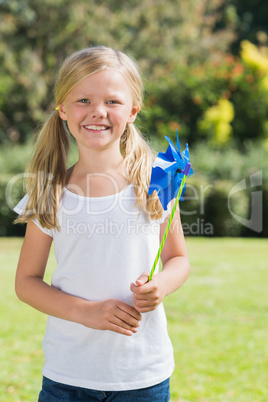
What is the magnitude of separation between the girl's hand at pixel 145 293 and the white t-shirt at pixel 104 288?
4.5 inches

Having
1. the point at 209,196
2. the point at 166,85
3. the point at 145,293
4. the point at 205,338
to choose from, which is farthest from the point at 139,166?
the point at 166,85

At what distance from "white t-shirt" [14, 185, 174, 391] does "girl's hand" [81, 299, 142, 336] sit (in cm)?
9

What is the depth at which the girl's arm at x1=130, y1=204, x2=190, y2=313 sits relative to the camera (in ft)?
5.30

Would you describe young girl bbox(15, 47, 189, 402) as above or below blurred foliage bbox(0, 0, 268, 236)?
below

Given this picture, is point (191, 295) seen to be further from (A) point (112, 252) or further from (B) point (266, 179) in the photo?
(B) point (266, 179)

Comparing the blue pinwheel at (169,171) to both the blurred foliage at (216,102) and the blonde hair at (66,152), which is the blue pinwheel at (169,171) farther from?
the blurred foliage at (216,102)

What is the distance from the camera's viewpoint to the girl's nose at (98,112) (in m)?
1.73

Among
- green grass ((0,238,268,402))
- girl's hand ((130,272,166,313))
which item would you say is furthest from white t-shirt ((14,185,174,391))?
green grass ((0,238,268,402))

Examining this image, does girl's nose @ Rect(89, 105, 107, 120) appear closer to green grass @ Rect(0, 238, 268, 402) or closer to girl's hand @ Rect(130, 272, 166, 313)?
girl's hand @ Rect(130, 272, 166, 313)

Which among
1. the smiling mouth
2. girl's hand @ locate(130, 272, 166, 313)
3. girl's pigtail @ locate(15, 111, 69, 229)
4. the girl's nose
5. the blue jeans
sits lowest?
the blue jeans

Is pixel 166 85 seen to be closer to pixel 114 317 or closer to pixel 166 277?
pixel 166 277

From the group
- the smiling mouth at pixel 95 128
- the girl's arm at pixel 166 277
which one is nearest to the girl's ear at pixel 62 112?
the smiling mouth at pixel 95 128

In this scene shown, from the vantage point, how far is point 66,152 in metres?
2.00

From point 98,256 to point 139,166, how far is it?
377 millimetres
